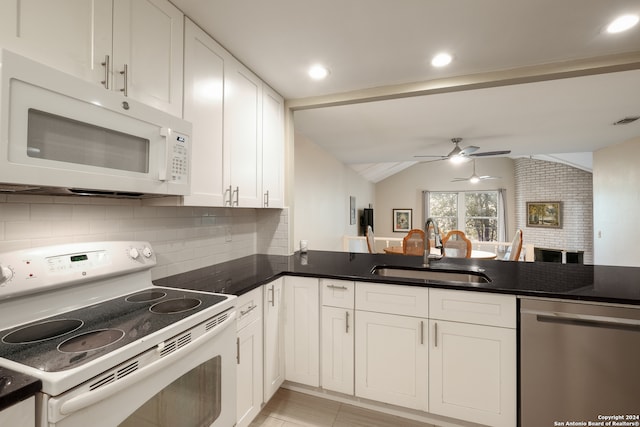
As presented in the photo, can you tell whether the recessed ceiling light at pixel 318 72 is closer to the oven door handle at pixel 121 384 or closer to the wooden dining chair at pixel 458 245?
the oven door handle at pixel 121 384

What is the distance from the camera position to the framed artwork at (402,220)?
8.87 metres

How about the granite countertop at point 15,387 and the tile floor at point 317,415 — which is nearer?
the granite countertop at point 15,387

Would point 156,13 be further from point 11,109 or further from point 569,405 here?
point 569,405

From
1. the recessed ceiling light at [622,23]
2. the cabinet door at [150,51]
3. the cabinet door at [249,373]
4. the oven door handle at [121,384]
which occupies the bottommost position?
the cabinet door at [249,373]

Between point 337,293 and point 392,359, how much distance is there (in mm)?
517

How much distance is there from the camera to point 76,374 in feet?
2.43

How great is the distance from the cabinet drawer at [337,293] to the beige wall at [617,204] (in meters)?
4.66

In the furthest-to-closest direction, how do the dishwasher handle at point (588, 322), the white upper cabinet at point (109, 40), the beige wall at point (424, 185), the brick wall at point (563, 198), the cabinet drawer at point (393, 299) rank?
the beige wall at point (424, 185)
the brick wall at point (563, 198)
the cabinet drawer at point (393, 299)
the dishwasher handle at point (588, 322)
the white upper cabinet at point (109, 40)

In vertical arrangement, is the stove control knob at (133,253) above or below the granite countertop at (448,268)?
above

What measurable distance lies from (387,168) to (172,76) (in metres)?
7.10

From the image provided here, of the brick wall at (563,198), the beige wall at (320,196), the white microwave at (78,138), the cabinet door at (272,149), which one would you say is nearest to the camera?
the white microwave at (78,138)

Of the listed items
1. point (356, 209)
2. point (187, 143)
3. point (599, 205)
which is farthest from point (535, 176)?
point (187, 143)

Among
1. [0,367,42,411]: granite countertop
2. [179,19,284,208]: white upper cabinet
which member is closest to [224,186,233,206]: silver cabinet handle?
[179,19,284,208]: white upper cabinet

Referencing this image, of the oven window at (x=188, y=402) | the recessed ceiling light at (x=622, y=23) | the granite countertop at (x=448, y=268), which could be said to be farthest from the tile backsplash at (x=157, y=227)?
the recessed ceiling light at (x=622, y=23)
